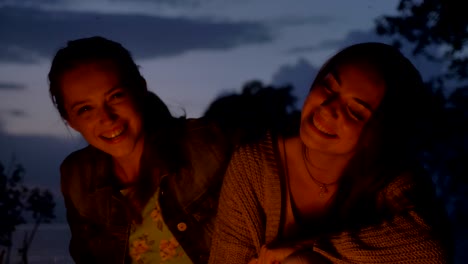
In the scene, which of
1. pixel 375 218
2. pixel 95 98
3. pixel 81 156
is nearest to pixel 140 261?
pixel 81 156

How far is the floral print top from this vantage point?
334cm

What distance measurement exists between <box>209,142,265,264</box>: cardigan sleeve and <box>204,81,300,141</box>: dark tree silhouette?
34cm

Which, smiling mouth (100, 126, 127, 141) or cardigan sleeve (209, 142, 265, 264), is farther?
smiling mouth (100, 126, 127, 141)

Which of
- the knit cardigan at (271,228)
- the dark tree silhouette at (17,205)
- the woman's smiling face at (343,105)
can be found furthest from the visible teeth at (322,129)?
the dark tree silhouette at (17,205)

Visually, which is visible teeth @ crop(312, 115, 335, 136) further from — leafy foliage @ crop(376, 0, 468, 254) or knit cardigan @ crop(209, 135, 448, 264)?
leafy foliage @ crop(376, 0, 468, 254)

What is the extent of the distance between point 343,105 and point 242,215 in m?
0.89

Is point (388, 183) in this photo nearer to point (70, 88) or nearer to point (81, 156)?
point (70, 88)

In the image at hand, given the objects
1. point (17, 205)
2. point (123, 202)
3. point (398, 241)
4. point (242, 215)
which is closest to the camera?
point (398, 241)

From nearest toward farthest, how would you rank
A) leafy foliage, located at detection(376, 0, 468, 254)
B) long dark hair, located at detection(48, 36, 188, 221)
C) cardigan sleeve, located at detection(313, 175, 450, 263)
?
cardigan sleeve, located at detection(313, 175, 450, 263), long dark hair, located at detection(48, 36, 188, 221), leafy foliage, located at detection(376, 0, 468, 254)

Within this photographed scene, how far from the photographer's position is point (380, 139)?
2.65 metres

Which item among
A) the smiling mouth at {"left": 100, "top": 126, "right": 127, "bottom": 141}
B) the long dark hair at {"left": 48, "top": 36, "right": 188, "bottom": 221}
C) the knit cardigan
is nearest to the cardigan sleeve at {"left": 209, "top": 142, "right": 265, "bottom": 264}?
the knit cardigan

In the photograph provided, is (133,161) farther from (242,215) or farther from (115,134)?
(242,215)

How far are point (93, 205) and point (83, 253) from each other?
0.46m

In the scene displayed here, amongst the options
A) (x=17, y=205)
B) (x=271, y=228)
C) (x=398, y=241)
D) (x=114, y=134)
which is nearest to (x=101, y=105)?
(x=114, y=134)
